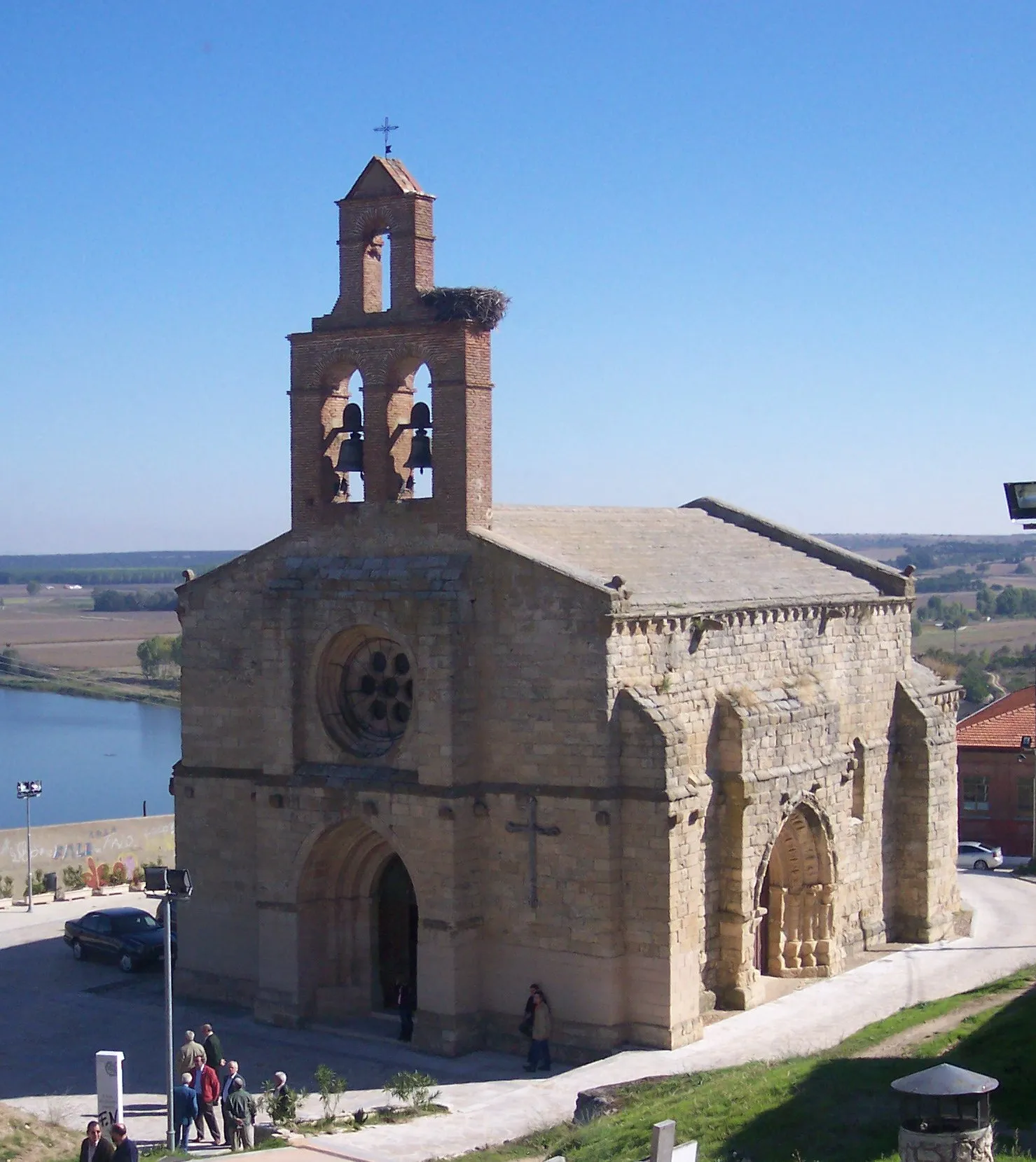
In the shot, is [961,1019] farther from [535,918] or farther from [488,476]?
[488,476]

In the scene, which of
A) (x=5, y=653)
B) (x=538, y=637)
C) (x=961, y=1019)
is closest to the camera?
(x=961, y=1019)

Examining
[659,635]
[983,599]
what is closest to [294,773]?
[659,635]

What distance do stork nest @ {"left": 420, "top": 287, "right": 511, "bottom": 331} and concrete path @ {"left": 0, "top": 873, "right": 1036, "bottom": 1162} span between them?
10.4m

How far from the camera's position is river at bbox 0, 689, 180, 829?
238 ft

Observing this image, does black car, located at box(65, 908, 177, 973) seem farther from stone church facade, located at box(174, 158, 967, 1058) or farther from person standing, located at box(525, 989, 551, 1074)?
person standing, located at box(525, 989, 551, 1074)

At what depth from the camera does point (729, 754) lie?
23.5 m

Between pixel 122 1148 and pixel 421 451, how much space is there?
36.8ft

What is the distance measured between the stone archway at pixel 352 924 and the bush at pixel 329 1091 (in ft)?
11.1

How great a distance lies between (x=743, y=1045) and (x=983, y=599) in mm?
149376

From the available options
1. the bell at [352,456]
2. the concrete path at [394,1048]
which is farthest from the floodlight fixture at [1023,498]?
the bell at [352,456]

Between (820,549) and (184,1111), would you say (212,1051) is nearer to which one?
(184,1111)

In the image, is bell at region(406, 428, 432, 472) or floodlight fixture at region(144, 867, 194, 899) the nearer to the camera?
floodlight fixture at region(144, 867, 194, 899)

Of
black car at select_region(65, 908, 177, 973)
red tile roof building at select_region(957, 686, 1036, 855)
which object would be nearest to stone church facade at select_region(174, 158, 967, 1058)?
black car at select_region(65, 908, 177, 973)

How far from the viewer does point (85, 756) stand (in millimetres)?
91875
